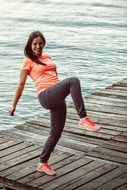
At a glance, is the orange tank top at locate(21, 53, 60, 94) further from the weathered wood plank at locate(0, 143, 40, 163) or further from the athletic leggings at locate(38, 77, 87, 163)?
the weathered wood plank at locate(0, 143, 40, 163)

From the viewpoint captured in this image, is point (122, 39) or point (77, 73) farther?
point (122, 39)

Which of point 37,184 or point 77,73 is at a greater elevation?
point 37,184

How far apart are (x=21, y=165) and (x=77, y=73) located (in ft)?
51.3

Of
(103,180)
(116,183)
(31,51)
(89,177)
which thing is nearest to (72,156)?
(89,177)

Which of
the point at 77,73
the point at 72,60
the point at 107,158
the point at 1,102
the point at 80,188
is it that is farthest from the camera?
the point at 72,60

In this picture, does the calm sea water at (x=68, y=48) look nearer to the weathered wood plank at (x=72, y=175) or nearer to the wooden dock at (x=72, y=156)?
the wooden dock at (x=72, y=156)

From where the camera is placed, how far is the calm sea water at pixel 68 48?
19.0 meters

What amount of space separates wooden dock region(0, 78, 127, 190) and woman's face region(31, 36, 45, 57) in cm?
213

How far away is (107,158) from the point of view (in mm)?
8422

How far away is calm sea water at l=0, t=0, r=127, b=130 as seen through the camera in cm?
1903

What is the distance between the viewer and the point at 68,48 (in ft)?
102

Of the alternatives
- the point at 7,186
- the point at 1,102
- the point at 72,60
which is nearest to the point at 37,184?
the point at 7,186

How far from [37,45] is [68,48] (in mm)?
24407

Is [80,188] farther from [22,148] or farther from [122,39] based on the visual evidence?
[122,39]
